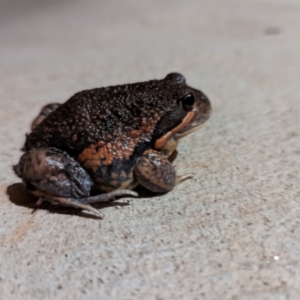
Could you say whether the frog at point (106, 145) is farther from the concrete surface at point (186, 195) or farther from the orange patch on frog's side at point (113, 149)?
the concrete surface at point (186, 195)

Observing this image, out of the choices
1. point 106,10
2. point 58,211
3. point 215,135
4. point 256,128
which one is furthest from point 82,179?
point 106,10

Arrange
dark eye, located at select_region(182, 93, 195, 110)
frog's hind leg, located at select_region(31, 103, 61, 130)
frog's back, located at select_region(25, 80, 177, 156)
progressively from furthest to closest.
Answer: frog's hind leg, located at select_region(31, 103, 61, 130), dark eye, located at select_region(182, 93, 195, 110), frog's back, located at select_region(25, 80, 177, 156)

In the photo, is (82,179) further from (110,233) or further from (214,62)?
(214,62)

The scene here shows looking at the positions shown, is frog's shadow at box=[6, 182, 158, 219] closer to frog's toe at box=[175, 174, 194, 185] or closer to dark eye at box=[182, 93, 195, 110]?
frog's toe at box=[175, 174, 194, 185]

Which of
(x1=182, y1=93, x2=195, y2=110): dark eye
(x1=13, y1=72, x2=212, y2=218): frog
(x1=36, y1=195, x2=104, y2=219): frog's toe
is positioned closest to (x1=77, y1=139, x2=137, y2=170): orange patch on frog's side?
(x1=13, y1=72, x2=212, y2=218): frog

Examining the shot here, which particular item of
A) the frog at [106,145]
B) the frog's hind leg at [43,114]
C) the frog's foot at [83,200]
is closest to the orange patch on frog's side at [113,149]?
the frog at [106,145]

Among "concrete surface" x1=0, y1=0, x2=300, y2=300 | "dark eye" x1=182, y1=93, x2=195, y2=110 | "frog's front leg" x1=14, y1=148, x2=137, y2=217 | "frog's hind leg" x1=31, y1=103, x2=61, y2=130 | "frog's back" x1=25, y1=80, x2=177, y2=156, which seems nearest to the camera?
"concrete surface" x1=0, y1=0, x2=300, y2=300
